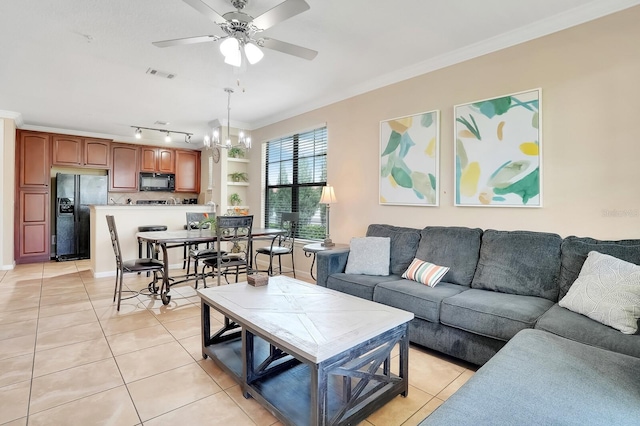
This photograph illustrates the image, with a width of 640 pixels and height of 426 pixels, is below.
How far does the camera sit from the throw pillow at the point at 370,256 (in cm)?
314

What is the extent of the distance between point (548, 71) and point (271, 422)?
320 cm

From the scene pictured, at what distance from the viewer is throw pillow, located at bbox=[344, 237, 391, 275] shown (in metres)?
3.14

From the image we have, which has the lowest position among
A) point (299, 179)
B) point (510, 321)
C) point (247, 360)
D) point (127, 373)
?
point (127, 373)

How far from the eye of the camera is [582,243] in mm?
2277

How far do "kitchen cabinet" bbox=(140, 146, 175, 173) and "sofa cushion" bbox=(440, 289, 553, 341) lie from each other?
7.00m

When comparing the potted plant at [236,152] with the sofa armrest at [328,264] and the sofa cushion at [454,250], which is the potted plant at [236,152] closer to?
the sofa armrest at [328,264]

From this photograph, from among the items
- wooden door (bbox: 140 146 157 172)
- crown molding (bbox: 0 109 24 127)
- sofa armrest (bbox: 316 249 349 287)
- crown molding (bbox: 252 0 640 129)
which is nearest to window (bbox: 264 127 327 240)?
crown molding (bbox: 252 0 640 129)

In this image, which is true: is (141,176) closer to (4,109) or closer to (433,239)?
(4,109)

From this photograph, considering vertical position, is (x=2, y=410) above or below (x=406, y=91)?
below

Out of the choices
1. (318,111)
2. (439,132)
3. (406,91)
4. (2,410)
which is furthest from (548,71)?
(2,410)

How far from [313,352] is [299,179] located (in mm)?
3902

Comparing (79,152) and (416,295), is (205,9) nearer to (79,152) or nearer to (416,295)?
(416,295)

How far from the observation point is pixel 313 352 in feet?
4.63

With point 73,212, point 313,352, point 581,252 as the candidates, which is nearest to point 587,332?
point 581,252
